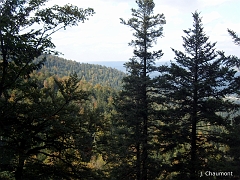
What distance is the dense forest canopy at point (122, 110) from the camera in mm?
6734

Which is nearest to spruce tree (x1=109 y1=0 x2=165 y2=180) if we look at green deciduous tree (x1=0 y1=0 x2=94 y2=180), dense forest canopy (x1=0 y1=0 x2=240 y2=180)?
dense forest canopy (x1=0 y1=0 x2=240 y2=180)

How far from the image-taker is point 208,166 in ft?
37.0

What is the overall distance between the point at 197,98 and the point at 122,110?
4.88 m

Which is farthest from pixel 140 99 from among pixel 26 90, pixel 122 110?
pixel 26 90

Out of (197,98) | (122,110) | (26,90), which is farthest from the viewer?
(122,110)

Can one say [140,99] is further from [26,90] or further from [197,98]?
[26,90]

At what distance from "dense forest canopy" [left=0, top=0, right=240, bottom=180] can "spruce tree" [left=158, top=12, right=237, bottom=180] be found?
5cm

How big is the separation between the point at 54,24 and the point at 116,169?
9874 mm

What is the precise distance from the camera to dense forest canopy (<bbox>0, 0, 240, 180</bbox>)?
6734 millimetres

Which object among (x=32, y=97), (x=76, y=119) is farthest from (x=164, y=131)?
(x=32, y=97)

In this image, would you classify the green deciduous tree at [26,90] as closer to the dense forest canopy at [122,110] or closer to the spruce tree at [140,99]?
the dense forest canopy at [122,110]

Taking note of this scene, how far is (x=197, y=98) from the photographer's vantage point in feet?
37.1

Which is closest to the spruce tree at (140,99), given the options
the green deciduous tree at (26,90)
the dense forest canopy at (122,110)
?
the dense forest canopy at (122,110)

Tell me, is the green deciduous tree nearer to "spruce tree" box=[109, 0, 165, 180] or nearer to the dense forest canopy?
the dense forest canopy
